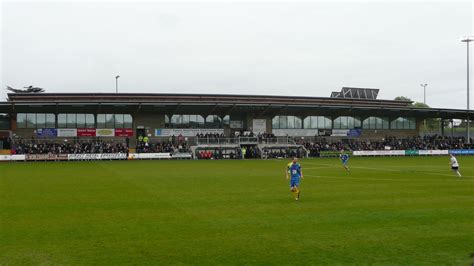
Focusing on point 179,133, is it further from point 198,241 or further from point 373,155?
point 198,241

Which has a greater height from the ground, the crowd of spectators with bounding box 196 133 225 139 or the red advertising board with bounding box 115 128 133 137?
the red advertising board with bounding box 115 128 133 137

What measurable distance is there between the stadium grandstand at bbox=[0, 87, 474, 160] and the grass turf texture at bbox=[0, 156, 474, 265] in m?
43.4

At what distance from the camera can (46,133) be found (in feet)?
221

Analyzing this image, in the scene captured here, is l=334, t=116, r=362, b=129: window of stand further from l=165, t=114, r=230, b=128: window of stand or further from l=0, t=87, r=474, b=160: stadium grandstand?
l=165, t=114, r=230, b=128: window of stand

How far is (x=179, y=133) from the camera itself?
72750 mm

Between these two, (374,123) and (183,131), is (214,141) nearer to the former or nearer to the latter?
(183,131)

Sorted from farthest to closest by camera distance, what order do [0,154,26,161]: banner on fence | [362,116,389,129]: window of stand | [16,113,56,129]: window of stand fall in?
[362,116,389,129]: window of stand → [16,113,56,129]: window of stand → [0,154,26,161]: banner on fence

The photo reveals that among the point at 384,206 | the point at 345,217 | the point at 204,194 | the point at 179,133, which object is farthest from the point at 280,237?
the point at 179,133

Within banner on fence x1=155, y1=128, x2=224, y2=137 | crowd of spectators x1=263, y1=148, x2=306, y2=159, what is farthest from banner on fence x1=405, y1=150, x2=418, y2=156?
banner on fence x1=155, y1=128, x2=224, y2=137

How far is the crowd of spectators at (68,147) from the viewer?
6153 cm

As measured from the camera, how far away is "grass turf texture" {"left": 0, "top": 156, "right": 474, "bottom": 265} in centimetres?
1073

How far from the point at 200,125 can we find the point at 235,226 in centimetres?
6099

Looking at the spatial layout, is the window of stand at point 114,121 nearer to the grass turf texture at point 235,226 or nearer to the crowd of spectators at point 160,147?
the crowd of spectators at point 160,147

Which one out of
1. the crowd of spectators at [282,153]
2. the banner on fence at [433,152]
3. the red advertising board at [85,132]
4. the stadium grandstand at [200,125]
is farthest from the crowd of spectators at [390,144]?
the red advertising board at [85,132]
